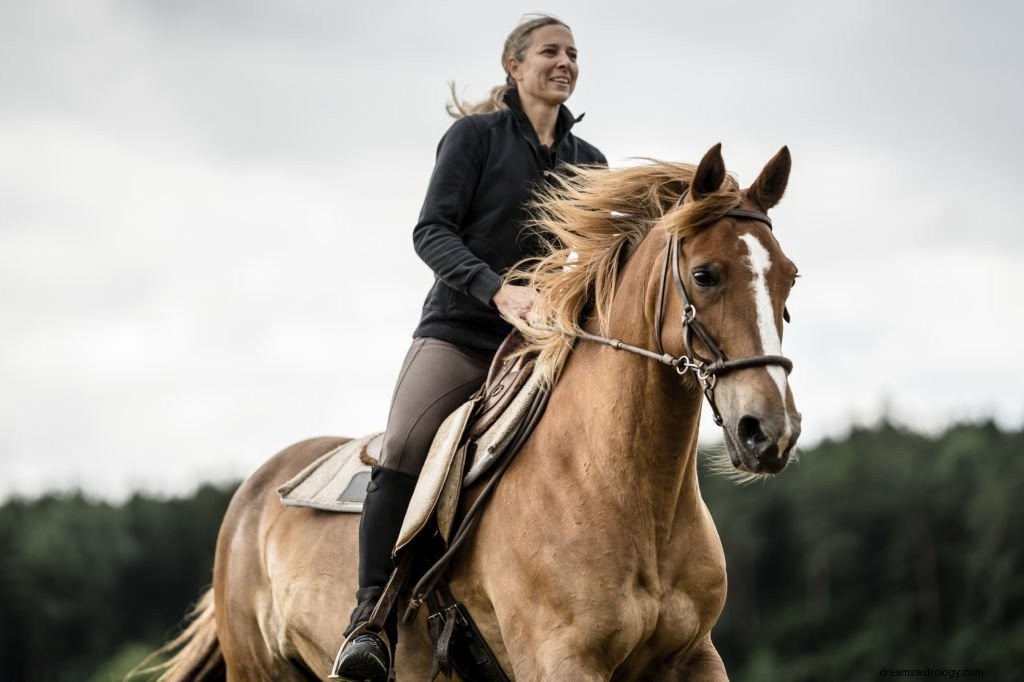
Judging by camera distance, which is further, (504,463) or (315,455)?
(315,455)

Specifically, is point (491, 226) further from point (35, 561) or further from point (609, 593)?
point (35, 561)

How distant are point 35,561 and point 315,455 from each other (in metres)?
78.8

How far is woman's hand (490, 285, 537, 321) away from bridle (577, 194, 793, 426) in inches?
29.0

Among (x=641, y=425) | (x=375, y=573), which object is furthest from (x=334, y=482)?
(x=641, y=425)

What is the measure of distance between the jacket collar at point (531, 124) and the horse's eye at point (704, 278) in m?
2.05

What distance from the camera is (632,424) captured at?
563cm

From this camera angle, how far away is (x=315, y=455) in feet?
27.9

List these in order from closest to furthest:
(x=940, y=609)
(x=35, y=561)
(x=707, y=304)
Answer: (x=707, y=304) → (x=940, y=609) → (x=35, y=561)

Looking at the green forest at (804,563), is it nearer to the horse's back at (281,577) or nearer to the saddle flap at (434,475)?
the horse's back at (281,577)

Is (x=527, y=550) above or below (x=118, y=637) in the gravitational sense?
above

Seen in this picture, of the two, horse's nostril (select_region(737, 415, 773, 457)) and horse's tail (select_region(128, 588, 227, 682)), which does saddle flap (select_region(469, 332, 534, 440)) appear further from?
horse's tail (select_region(128, 588, 227, 682))

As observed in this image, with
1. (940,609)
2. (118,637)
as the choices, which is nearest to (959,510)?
(940,609)

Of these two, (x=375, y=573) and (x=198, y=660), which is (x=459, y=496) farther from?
(x=198, y=660)

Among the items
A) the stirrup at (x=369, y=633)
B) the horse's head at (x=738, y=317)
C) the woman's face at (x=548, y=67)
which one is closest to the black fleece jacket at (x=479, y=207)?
the woman's face at (x=548, y=67)
